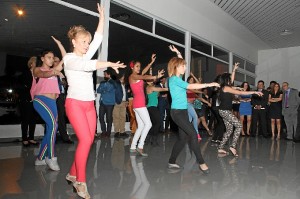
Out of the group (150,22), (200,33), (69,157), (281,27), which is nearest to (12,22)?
(150,22)

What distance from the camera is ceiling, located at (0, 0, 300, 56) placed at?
772 centimetres

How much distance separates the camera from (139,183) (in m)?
2.39

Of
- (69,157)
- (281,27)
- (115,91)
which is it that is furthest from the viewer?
(281,27)

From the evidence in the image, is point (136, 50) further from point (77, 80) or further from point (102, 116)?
point (77, 80)

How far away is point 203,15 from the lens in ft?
30.6

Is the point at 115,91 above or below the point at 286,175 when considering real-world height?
above

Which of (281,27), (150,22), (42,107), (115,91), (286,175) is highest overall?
(281,27)

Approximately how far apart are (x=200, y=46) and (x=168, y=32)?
6.55 feet

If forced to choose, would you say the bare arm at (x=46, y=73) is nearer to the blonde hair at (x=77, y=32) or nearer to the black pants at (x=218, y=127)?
the blonde hair at (x=77, y=32)

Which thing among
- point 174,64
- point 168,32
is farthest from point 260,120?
point 174,64

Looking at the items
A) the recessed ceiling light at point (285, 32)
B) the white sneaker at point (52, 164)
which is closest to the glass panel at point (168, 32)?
the recessed ceiling light at point (285, 32)

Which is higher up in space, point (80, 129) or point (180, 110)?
point (180, 110)

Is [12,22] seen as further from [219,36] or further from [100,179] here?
[100,179]

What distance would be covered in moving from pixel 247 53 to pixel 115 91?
972 centimetres
